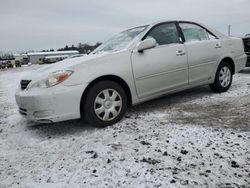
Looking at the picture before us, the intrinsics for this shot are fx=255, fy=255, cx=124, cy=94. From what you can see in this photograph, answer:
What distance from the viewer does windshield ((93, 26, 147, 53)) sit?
14.2 feet

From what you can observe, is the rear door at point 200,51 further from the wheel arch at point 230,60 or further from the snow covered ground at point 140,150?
the snow covered ground at point 140,150

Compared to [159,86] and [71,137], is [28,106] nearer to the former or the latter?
[71,137]

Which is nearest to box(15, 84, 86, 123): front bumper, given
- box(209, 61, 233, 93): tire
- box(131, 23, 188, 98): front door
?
box(131, 23, 188, 98): front door

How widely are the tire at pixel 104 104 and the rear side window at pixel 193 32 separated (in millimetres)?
1895

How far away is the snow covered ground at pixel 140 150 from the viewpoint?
2367mm

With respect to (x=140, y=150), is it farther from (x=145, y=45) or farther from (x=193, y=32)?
(x=193, y=32)

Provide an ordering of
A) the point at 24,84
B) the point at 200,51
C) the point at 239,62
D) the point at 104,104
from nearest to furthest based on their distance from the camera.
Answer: the point at 104,104 < the point at 24,84 < the point at 200,51 < the point at 239,62

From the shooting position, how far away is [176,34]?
4.73m

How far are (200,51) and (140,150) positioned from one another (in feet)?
8.98

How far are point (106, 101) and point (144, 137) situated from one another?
84 cm

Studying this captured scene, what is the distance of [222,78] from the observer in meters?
5.34

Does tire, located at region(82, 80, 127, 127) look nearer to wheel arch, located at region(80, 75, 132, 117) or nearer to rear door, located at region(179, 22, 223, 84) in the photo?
wheel arch, located at region(80, 75, 132, 117)

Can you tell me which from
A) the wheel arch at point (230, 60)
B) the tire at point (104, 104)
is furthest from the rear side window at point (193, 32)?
the tire at point (104, 104)

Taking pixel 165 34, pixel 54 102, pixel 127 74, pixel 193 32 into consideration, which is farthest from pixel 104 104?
pixel 193 32
